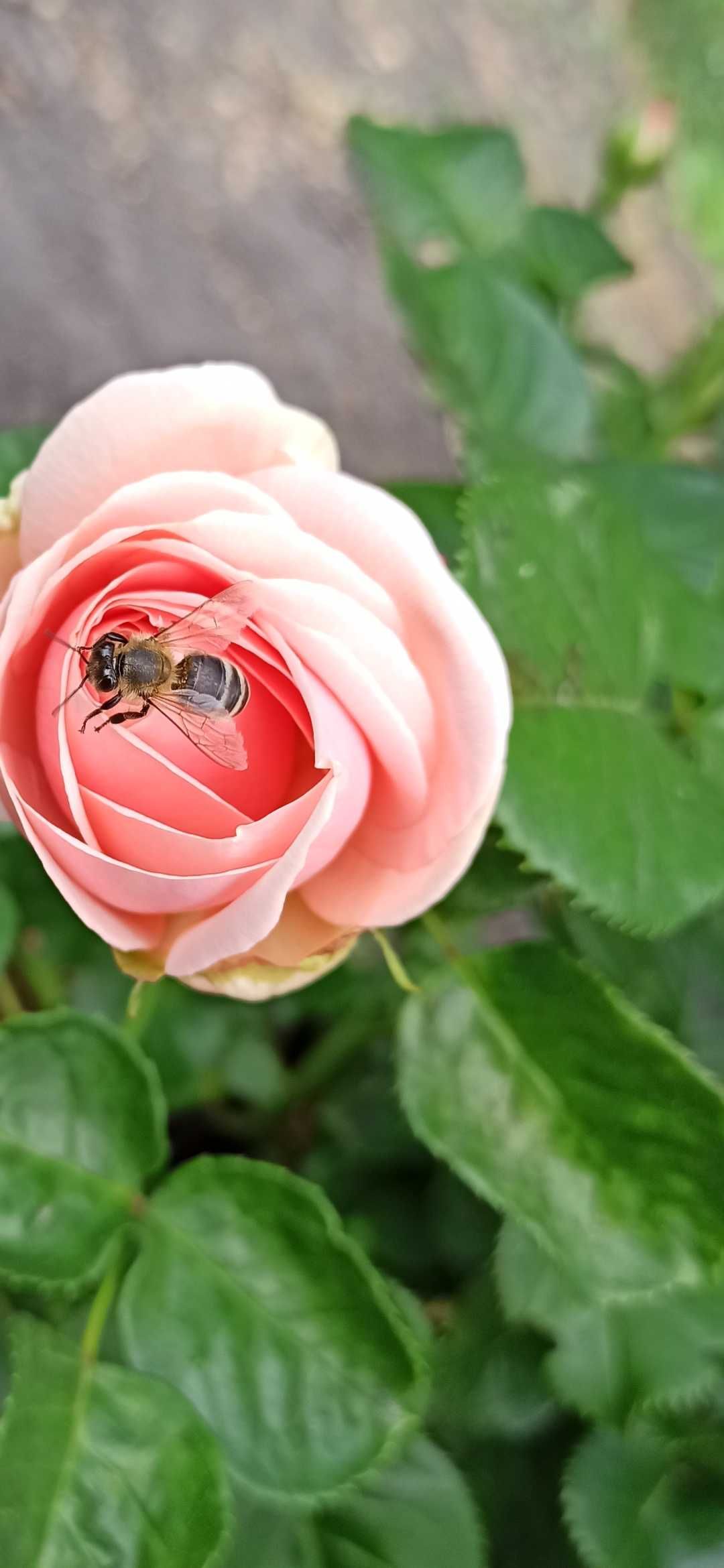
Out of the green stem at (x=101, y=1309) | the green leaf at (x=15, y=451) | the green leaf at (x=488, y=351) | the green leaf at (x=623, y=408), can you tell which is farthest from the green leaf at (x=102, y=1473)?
the green leaf at (x=623, y=408)

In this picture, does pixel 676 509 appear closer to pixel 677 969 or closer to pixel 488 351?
pixel 488 351

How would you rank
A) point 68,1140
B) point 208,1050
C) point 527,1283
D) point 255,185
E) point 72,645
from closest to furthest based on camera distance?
point 72,645 < point 68,1140 < point 527,1283 < point 208,1050 < point 255,185

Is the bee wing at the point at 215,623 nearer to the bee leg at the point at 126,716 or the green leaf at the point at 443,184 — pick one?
the bee leg at the point at 126,716

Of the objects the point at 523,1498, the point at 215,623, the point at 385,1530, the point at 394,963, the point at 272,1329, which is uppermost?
the point at 215,623

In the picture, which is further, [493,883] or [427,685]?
[493,883]

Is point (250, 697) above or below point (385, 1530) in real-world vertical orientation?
above

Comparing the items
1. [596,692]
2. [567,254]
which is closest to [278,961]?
[596,692]

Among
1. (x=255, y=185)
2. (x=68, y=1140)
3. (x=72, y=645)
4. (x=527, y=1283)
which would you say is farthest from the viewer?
(x=255, y=185)

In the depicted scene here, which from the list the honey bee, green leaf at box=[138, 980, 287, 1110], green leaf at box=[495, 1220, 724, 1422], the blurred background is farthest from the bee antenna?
the blurred background

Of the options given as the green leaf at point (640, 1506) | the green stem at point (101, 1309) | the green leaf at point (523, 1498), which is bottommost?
the green leaf at point (523, 1498)
